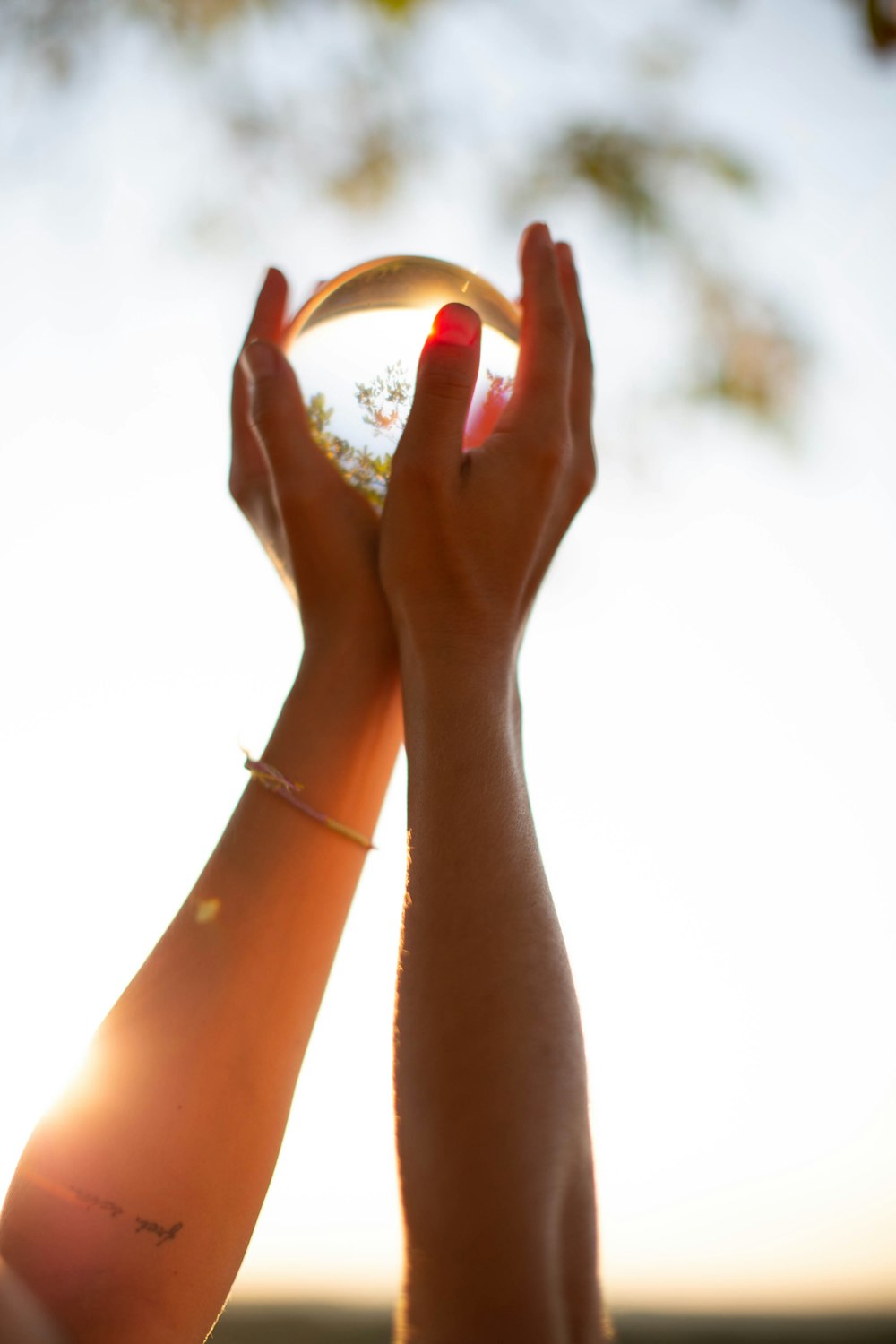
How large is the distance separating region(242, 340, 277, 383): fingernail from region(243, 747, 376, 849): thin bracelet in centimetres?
→ 94

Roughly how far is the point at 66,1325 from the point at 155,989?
16.3 inches

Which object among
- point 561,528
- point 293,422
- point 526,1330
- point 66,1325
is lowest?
point 66,1325

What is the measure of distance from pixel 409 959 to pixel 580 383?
1.52m

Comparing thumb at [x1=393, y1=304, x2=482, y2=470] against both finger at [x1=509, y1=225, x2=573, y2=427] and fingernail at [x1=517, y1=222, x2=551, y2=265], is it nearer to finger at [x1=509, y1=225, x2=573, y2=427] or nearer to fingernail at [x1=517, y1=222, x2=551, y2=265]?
finger at [x1=509, y1=225, x2=573, y2=427]

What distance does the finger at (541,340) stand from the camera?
198cm

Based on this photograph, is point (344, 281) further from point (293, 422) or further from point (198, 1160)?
point (198, 1160)

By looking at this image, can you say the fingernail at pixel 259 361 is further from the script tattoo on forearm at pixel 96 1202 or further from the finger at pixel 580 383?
the script tattoo on forearm at pixel 96 1202

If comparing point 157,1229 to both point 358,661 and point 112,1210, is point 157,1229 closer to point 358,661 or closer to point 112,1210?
point 112,1210

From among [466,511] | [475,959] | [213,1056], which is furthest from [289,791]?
[475,959]

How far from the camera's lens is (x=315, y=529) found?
211 cm

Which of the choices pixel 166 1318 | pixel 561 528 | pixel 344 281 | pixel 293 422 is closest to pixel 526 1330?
pixel 166 1318

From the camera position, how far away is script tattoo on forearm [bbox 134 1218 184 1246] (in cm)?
126

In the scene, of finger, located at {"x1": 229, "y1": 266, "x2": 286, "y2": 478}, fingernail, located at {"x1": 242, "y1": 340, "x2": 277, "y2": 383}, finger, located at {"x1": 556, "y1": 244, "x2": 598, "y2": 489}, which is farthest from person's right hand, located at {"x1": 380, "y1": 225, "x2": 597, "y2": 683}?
finger, located at {"x1": 229, "y1": 266, "x2": 286, "y2": 478}

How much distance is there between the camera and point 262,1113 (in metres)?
1.44
